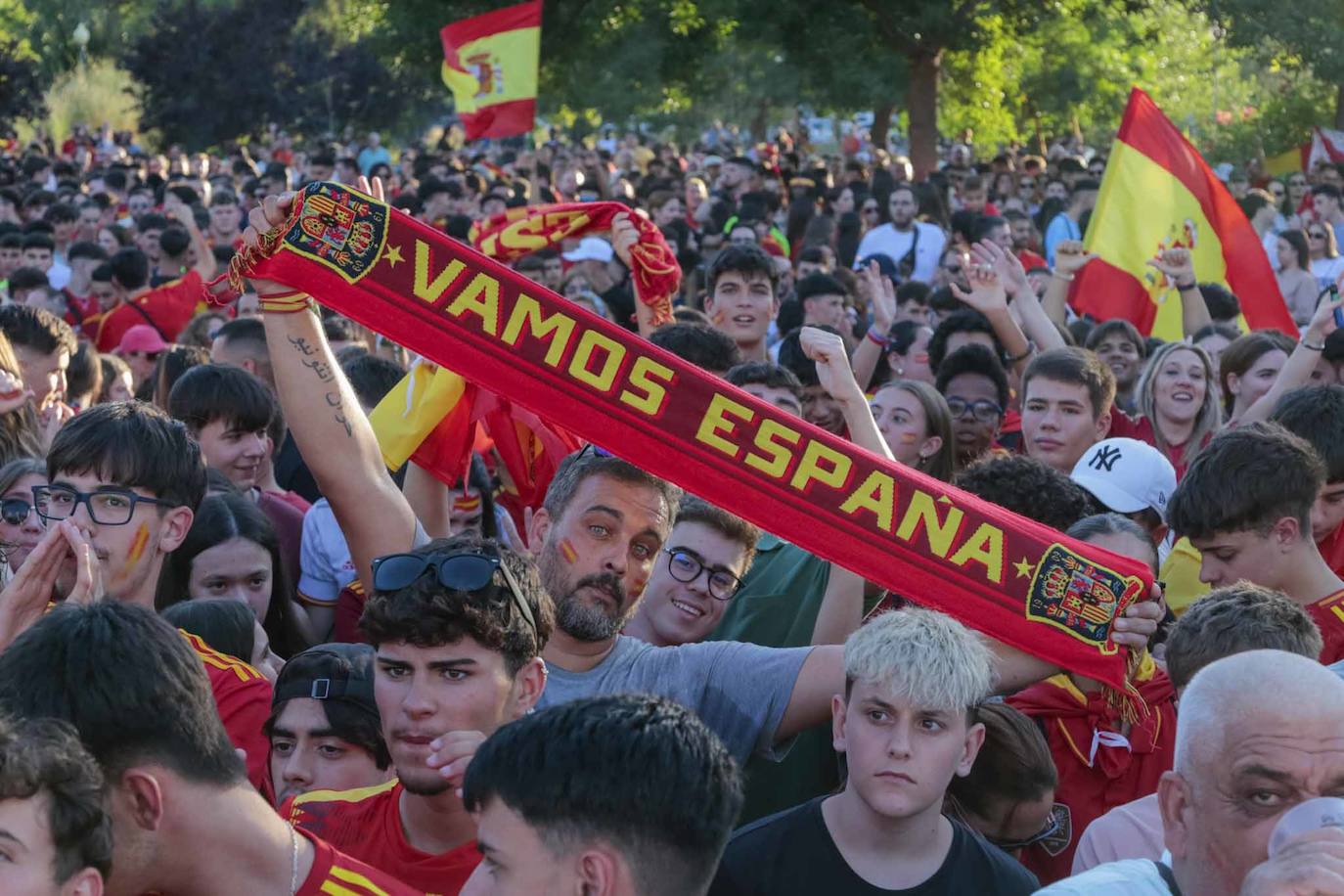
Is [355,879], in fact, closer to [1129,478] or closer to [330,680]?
[330,680]

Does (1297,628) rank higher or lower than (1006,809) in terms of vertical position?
higher

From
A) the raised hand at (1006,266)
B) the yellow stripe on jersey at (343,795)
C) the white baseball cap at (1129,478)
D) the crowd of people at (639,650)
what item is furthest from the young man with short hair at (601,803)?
the raised hand at (1006,266)

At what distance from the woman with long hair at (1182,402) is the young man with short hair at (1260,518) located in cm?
245

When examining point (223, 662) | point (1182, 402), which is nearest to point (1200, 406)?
point (1182, 402)

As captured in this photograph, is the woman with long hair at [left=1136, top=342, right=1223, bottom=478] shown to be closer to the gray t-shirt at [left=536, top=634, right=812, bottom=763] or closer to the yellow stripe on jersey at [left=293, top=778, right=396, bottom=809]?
the gray t-shirt at [left=536, top=634, right=812, bottom=763]

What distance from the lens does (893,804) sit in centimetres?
373

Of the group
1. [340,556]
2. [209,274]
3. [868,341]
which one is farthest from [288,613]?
[209,274]

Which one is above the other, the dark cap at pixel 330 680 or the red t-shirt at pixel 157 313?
the red t-shirt at pixel 157 313

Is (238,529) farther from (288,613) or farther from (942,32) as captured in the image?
(942,32)

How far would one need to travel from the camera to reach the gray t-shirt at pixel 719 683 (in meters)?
4.10

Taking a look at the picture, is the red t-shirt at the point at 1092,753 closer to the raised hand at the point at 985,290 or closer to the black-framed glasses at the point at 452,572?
the black-framed glasses at the point at 452,572

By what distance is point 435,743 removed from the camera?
3482 millimetres

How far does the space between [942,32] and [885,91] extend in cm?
140

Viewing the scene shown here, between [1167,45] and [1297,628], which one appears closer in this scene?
[1297,628]
